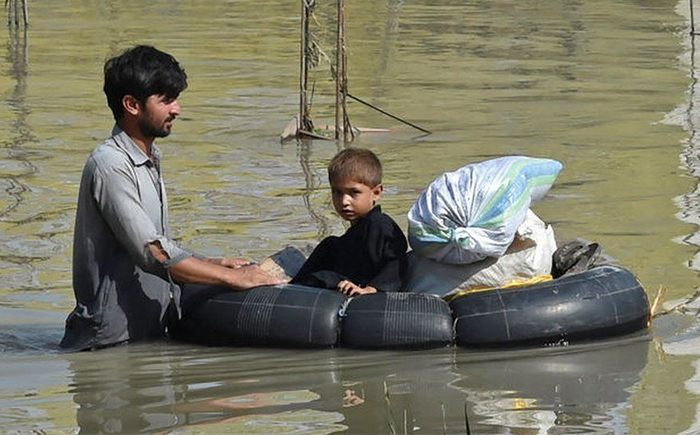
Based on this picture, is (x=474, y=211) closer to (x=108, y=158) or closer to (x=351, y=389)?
(x=351, y=389)

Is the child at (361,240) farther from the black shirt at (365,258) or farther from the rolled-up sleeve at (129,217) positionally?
the rolled-up sleeve at (129,217)

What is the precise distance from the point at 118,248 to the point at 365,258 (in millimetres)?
1148

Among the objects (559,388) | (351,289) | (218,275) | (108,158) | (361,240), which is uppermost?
(108,158)

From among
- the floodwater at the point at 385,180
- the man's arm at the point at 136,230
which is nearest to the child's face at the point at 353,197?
the floodwater at the point at 385,180

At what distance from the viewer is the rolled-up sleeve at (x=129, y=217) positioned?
712cm

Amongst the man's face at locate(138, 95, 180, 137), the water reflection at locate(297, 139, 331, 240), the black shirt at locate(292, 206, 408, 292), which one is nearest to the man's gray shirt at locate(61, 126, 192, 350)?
the man's face at locate(138, 95, 180, 137)

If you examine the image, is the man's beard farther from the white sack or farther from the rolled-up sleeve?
the white sack

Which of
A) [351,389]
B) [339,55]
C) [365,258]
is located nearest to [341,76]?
[339,55]

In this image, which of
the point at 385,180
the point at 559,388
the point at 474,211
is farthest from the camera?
the point at 385,180

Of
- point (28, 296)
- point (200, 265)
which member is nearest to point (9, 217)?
point (28, 296)

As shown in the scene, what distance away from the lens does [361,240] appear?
7645 millimetres

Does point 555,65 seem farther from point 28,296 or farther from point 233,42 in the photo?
point 28,296

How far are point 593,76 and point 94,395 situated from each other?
13910 mm

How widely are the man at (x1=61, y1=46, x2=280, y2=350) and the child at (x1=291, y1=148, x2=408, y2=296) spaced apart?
420 mm
